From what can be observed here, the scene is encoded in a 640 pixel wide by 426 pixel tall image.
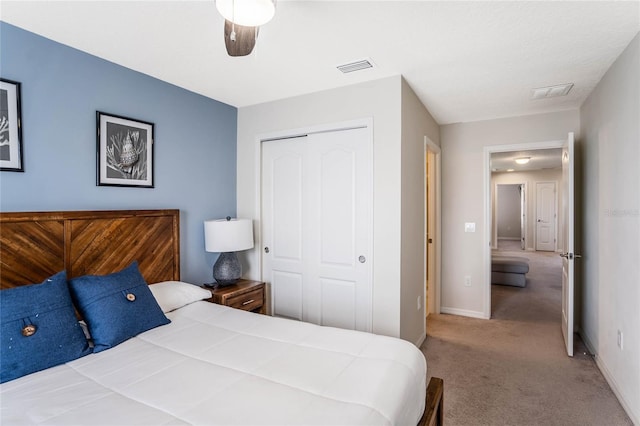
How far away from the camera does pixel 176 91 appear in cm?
288

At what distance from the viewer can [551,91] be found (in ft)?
9.78

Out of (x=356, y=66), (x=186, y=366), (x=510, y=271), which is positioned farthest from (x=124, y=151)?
(x=510, y=271)

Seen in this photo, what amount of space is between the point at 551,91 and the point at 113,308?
3851 mm

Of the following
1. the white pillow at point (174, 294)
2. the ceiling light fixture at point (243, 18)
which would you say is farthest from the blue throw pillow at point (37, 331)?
the ceiling light fixture at point (243, 18)

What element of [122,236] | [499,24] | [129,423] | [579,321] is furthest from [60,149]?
[579,321]

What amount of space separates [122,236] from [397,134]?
2.26 metres

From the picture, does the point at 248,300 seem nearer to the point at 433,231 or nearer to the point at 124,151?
the point at 124,151

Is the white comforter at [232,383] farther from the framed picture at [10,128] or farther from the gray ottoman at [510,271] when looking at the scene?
the gray ottoman at [510,271]

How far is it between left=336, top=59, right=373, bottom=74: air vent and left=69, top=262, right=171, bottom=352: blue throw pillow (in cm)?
209

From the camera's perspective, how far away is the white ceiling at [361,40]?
5.79 ft

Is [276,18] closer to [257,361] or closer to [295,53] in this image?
[295,53]

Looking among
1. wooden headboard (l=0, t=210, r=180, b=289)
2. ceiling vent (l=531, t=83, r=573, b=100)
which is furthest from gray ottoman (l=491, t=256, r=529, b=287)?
wooden headboard (l=0, t=210, r=180, b=289)

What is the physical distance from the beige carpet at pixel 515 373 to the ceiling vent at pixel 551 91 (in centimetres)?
242

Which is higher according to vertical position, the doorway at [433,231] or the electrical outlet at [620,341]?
the doorway at [433,231]
